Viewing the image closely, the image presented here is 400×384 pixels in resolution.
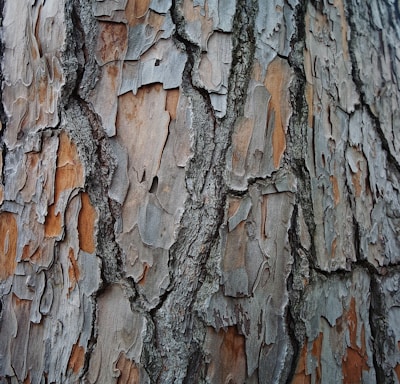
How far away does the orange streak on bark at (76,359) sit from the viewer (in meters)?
0.78

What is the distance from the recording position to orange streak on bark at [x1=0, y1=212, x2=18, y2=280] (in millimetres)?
861

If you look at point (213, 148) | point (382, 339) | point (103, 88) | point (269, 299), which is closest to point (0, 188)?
point (103, 88)

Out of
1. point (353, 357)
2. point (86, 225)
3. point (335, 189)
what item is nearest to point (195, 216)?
point (86, 225)

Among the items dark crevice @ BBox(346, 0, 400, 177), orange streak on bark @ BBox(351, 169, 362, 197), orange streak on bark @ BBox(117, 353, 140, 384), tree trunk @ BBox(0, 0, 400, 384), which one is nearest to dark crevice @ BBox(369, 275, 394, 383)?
tree trunk @ BBox(0, 0, 400, 384)

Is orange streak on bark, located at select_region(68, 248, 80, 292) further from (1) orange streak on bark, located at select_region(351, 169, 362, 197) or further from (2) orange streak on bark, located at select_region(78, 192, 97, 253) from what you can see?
(1) orange streak on bark, located at select_region(351, 169, 362, 197)

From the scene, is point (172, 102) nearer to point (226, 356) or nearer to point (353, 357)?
point (226, 356)

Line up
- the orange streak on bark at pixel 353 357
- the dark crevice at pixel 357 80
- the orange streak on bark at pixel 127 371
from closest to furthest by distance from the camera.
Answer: the orange streak on bark at pixel 127 371, the orange streak on bark at pixel 353 357, the dark crevice at pixel 357 80

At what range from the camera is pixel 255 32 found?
850mm

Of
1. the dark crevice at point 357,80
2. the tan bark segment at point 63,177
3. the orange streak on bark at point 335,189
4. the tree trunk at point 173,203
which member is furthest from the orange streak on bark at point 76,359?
the dark crevice at point 357,80

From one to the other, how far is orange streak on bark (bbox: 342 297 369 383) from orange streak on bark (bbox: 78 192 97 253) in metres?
0.53

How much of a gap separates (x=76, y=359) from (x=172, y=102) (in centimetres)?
49

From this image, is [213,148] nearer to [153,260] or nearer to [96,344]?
[153,260]

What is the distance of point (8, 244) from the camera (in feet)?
2.85

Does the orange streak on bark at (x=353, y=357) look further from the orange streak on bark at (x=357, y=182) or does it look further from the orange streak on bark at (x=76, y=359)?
the orange streak on bark at (x=76, y=359)
